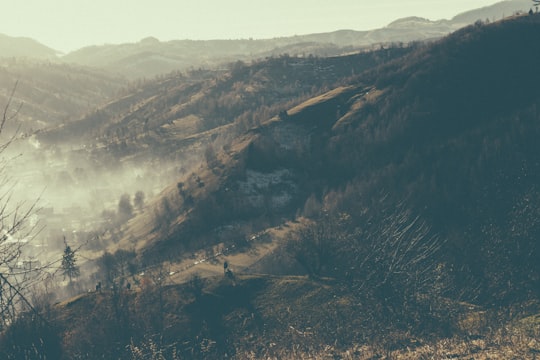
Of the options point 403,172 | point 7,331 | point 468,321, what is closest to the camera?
point 468,321

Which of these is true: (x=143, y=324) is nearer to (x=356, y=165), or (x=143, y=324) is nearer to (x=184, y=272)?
(x=184, y=272)

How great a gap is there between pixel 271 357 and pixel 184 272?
107 meters

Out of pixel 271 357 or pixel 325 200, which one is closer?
pixel 271 357

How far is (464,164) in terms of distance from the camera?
515ft

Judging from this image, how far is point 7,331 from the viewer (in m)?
58.3

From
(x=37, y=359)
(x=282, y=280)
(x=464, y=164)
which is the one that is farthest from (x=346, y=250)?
(x=464, y=164)

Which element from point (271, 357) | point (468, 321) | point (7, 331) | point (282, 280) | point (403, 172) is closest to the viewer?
point (271, 357)

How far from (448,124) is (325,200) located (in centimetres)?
5849

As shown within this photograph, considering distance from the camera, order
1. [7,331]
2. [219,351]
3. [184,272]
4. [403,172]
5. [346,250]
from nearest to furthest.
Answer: [219,351]
[7,331]
[346,250]
[184,272]
[403,172]

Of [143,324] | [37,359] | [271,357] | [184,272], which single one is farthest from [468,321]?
[184,272]

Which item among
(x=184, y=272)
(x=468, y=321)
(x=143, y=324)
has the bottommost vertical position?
(x=184, y=272)

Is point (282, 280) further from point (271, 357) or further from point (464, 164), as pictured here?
point (464, 164)

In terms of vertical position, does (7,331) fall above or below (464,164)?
above

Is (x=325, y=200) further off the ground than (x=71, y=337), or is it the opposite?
(x=71, y=337)
